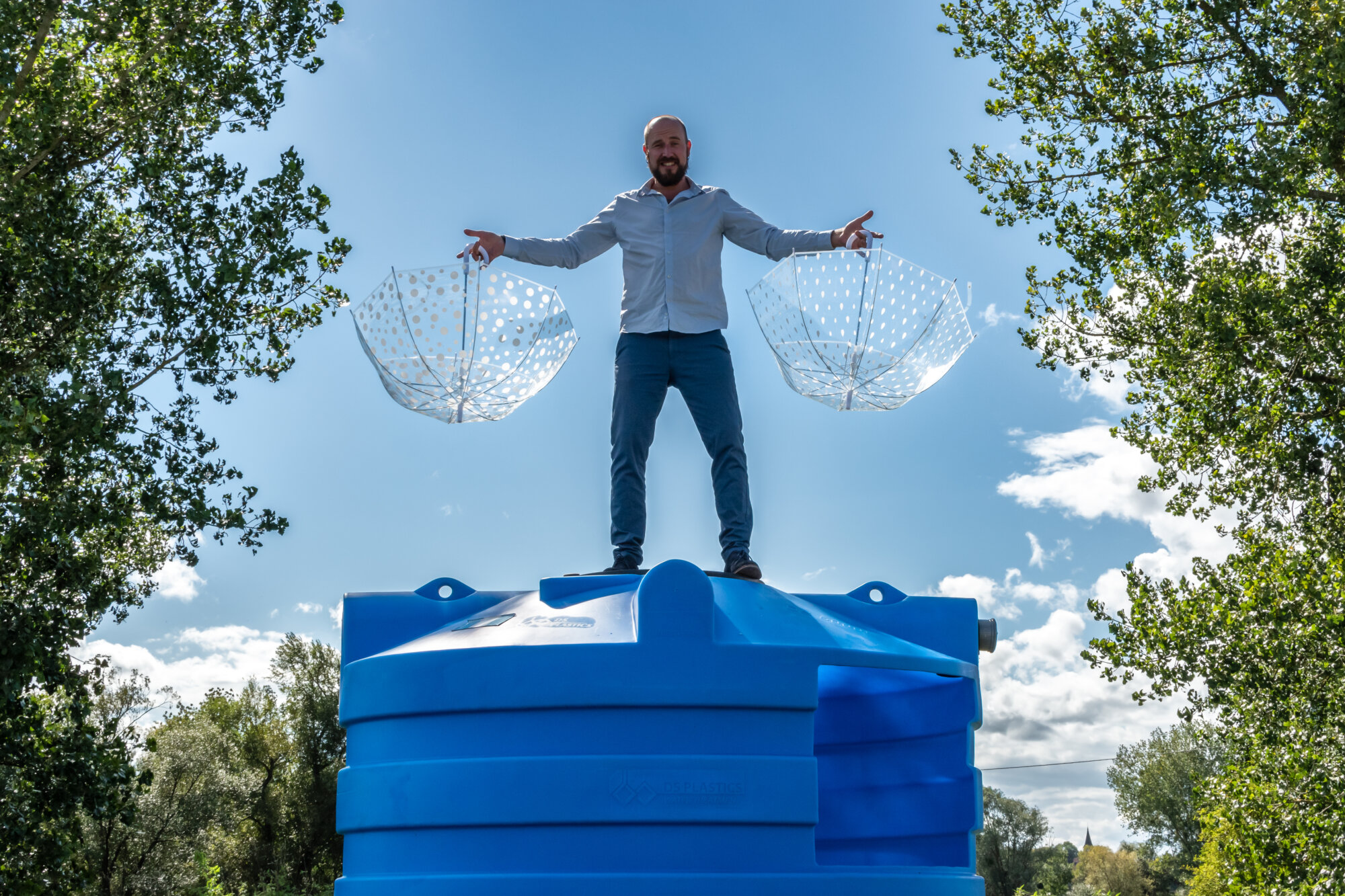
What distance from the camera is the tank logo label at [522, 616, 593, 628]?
3186 millimetres

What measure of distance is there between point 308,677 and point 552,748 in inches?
1328

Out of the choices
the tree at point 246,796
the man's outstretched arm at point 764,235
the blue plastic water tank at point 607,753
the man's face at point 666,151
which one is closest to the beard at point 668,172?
the man's face at point 666,151

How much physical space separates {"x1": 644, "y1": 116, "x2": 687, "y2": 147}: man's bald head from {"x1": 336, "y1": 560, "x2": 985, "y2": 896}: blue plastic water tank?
1873 mm

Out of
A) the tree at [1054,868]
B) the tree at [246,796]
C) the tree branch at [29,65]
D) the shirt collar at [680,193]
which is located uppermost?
the tree branch at [29,65]

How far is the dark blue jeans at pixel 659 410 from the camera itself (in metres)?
4.02

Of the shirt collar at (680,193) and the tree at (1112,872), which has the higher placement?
the shirt collar at (680,193)

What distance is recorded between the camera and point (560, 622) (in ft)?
10.6

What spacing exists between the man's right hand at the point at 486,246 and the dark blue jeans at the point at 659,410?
549mm

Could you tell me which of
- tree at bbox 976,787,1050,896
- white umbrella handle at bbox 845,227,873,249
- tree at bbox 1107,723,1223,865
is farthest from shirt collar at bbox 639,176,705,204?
tree at bbox 976,787,1050,896

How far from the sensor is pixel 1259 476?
11.2 metres

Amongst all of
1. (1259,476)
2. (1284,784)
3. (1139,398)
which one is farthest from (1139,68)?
(1284,784)

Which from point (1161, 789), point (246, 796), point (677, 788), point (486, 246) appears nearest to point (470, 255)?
point (486, 246)

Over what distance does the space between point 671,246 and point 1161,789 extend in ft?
146

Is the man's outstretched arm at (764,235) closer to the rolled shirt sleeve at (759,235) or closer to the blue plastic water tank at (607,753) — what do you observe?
the rolled shirt sleeve at (759,235)
